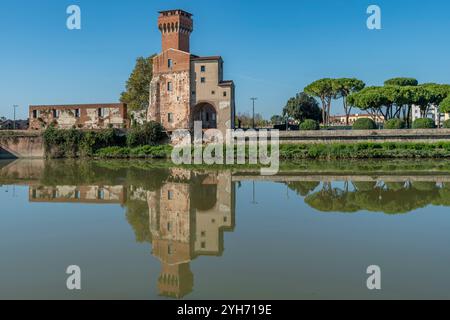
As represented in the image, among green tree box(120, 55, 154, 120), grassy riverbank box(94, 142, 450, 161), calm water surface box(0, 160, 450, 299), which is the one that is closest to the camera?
calm water surface box(0, 160, 450, 299)

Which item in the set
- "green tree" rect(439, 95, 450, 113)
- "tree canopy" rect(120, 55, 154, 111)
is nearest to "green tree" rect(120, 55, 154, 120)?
"tree canopy" rect(120, 55, 154, 111)

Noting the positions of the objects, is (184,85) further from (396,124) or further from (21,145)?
(396,124)

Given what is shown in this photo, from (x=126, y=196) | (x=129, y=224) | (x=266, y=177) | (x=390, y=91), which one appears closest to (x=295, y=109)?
(x=390, y=91)

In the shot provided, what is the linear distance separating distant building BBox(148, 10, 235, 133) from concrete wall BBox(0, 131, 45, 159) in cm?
1052

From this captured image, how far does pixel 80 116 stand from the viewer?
45.9m

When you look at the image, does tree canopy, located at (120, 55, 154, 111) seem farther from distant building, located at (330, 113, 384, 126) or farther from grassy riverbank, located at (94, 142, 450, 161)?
distant building, located at (330, 113, 384, 126)

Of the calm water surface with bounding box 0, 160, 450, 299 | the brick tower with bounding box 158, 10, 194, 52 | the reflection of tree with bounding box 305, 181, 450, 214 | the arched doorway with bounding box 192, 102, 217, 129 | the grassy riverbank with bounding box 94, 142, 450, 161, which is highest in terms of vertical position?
the brick tower with bounding box 158, 10, 194, 52

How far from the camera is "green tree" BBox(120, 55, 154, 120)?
47.6 meters

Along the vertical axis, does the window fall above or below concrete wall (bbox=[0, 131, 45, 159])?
below

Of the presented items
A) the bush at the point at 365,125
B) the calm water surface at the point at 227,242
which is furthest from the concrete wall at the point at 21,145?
the calm water surface at the point at 227,242

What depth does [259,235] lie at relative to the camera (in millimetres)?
9789
